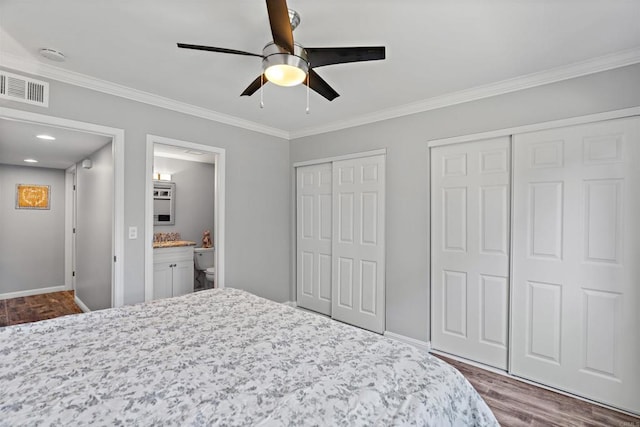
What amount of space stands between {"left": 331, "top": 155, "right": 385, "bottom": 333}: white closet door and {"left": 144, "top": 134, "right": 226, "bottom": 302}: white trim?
1.32 metres

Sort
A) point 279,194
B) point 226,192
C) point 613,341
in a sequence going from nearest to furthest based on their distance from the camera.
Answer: point 613,341 < point 226,192 < point 279,194

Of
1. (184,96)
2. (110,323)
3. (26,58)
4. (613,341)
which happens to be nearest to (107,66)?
(26,58)

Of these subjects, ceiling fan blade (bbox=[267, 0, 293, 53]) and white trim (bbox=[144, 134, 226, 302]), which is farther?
white trim (bbox=[144, 134, 226, 302])

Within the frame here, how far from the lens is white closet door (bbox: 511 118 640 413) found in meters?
2.19

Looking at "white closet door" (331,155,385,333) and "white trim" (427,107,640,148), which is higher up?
"white trim" (427,107,640,148)

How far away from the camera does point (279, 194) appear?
13.9 ft

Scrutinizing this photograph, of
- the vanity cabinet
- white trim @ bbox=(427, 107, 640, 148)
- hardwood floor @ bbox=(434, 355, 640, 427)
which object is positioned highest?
white trim @ bbox=(427, 107, 640, 148)

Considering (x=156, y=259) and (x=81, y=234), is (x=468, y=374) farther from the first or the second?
(x=81, y=234)

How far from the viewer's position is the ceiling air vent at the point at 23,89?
2.25m

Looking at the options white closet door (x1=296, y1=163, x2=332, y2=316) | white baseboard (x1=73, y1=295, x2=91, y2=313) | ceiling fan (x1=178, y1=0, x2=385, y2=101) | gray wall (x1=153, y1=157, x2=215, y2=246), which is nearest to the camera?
ceiling fan (x1=178, y1=0, x2=385, y2=101)

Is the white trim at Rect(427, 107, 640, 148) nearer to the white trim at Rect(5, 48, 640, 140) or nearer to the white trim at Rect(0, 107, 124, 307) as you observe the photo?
the white trim at Rect(5, 48, 640, 140)

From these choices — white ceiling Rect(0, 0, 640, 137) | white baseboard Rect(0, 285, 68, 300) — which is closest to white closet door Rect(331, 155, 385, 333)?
white ceiling Rect(0, 0, 640, 137)

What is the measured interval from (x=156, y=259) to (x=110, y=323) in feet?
7.60

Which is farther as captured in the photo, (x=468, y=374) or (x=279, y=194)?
(x=279, y=194)
